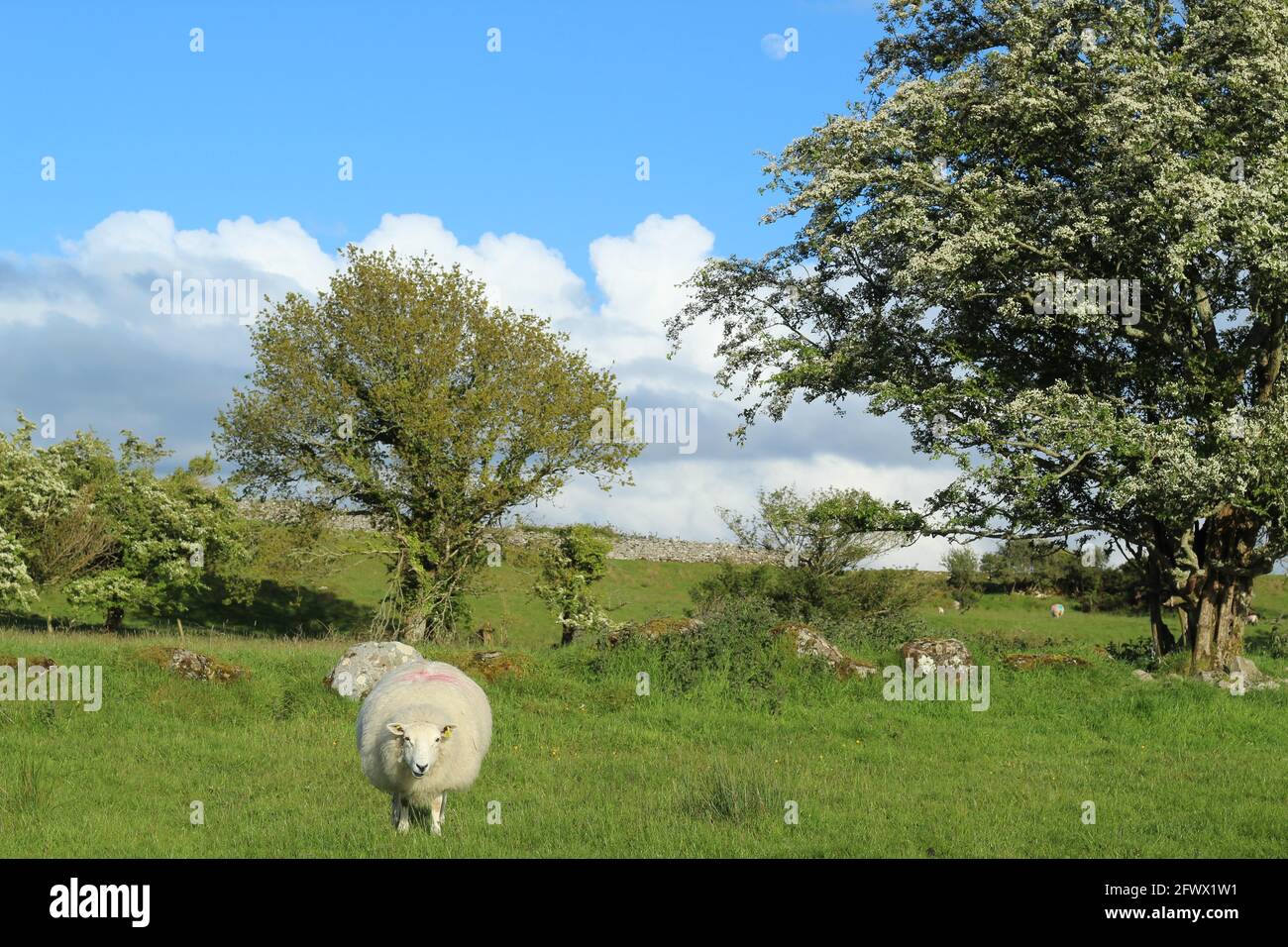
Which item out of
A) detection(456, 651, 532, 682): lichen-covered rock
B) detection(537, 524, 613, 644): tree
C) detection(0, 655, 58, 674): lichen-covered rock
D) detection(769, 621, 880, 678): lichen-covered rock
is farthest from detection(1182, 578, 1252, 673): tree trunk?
detection(0, 655, 58, 674): lichen-covered rock

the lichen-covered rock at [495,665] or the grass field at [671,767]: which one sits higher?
the lichen-covered rock at [495,665]

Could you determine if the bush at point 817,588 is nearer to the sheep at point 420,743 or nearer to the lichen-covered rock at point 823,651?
the lichen-covered rock at point 823,651

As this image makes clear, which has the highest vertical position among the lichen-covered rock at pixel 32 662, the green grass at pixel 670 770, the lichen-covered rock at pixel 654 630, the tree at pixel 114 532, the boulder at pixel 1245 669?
the tree at pixel 114 532

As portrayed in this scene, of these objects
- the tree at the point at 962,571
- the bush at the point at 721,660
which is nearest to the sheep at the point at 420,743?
the bush at the point at 721,660

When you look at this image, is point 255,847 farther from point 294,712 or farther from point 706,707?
point 706,707

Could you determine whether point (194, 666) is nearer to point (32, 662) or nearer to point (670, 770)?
point (32, 662)

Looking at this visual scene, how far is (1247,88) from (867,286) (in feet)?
31.6

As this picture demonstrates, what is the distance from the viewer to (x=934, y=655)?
23.6 m

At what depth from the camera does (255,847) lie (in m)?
12.0

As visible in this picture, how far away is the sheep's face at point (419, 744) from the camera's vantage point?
12.2m

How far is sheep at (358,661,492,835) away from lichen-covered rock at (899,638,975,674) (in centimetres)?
1190

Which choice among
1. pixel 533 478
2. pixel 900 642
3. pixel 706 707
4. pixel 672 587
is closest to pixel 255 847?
pixel 706 707

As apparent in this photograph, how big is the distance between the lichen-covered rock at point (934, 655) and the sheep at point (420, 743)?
39.1ft

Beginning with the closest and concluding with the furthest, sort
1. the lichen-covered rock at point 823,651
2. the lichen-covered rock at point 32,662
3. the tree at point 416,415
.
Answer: the lichen-covered rock at point 32,662 < the lichen-covered rock at point 823,651 < the tree at point 416,415
